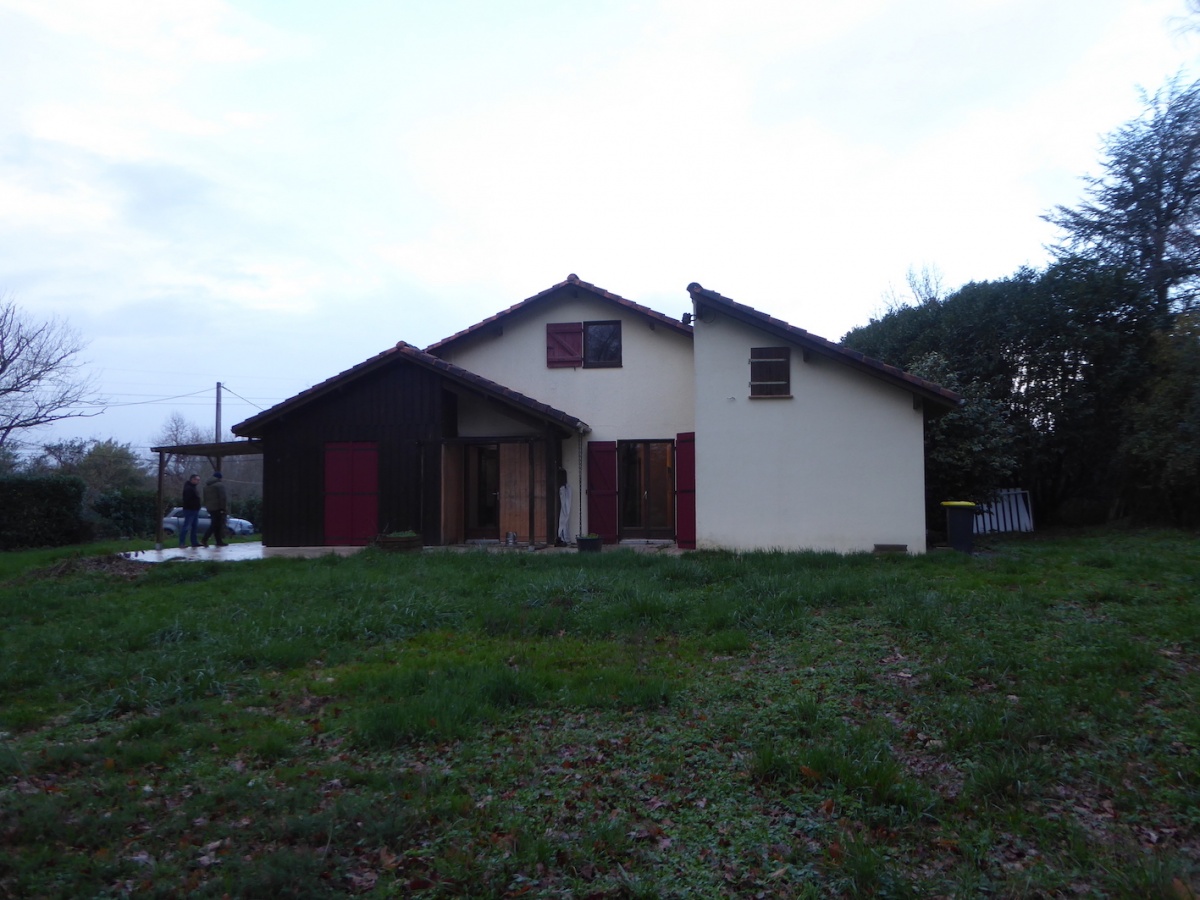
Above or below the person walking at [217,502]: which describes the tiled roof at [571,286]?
above

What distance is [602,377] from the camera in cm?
1894

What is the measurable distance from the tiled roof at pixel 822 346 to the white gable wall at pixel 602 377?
316 centimetres

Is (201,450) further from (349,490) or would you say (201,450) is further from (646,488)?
(646,488)

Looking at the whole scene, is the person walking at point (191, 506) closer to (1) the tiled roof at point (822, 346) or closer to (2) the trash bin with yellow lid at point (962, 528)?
(1) the tiled roof at point (822, 346)

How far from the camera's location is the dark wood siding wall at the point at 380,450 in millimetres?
17594

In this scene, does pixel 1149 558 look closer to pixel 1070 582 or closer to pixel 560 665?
pixel 1070 582

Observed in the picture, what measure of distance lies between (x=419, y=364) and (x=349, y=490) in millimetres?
3084

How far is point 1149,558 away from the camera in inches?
500

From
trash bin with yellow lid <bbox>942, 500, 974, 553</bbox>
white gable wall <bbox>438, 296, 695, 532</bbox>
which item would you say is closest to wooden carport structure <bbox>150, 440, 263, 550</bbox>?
white gable wall <bbox>438, 296, 695, 532</bbox>

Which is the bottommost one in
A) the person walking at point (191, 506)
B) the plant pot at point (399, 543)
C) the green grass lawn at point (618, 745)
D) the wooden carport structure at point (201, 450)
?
the green grass lawn at point (618, 745)

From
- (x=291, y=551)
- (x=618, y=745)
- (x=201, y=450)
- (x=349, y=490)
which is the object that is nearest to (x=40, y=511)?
(x=201, y=450)

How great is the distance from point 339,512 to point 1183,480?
1769 centimetres

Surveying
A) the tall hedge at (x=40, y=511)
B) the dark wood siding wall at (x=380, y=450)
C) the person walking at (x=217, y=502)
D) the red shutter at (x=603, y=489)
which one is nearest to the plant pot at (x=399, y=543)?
the dark wood siding wall at (x=380, y=450)

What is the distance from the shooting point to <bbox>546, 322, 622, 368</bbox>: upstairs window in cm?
1898
